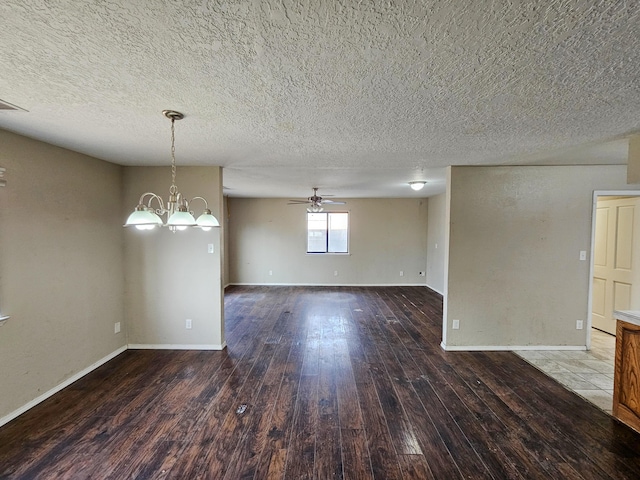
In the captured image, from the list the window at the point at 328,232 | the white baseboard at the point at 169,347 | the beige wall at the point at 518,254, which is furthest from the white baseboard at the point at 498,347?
the window at the point at 328,232

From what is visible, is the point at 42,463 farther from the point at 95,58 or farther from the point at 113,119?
the point at 95,58

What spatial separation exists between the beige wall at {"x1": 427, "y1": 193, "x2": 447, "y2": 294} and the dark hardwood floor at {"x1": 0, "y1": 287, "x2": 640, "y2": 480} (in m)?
3.45

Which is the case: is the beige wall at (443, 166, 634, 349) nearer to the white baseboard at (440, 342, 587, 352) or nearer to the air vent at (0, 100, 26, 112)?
the white baseboard at (440, 342, 587, 352)

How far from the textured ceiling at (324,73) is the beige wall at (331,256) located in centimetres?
503

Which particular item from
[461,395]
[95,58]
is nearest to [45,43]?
[95,58]

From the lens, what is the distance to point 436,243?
23.5 feet

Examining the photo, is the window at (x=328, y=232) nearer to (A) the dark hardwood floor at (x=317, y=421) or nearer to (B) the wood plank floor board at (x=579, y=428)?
(A) the dark hardwood floor at (x=317, y=421)

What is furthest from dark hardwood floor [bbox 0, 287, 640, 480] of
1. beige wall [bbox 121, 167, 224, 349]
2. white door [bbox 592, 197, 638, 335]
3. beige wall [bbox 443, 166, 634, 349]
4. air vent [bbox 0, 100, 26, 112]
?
air vent [bbox 0, 100, 26, 112]

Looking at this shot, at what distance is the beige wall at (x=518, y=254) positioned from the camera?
357 cm

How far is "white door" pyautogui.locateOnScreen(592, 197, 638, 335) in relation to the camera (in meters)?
3.90

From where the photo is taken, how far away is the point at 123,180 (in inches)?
142

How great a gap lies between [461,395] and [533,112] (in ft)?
8.10

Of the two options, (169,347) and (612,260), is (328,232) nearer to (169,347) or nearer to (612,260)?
(169,347)

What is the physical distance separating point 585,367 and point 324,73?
413cm
